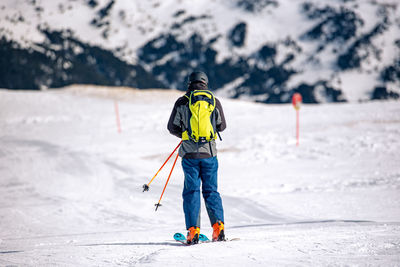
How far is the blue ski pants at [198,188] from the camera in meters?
4.74

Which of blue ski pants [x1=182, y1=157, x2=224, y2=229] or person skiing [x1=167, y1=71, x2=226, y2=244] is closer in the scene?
person skiing [x1=167, y1=71, x2=226, y2=244]

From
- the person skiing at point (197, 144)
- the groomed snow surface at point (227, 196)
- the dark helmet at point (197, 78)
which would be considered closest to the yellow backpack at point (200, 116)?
the person skiing at point (197, 144)

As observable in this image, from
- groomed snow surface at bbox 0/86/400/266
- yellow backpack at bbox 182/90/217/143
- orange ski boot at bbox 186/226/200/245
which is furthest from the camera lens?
orange ski boot at bbox 186/226/200/245

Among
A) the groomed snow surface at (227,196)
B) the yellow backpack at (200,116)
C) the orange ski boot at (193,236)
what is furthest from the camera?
the orange ski boot at (193,236)

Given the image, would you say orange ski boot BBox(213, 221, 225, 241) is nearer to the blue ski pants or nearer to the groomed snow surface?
the blue ski pants

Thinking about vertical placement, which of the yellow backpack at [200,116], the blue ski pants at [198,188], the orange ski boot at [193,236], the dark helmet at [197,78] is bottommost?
the orange ski boot at [193,236]

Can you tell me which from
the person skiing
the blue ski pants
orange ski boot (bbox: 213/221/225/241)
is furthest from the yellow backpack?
orange ski boot (bbox: 213/221/225/241)

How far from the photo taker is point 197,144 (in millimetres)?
4664

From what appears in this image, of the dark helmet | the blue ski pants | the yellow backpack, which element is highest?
the dark helmet

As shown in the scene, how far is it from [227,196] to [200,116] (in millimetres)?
4432

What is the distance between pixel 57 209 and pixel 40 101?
27.2 meters

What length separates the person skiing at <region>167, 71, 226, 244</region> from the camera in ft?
15.2

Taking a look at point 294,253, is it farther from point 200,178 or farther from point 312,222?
point 312,222

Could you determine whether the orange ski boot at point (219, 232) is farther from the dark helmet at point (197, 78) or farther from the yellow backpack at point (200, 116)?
the dark helmet at point (197, 78)
